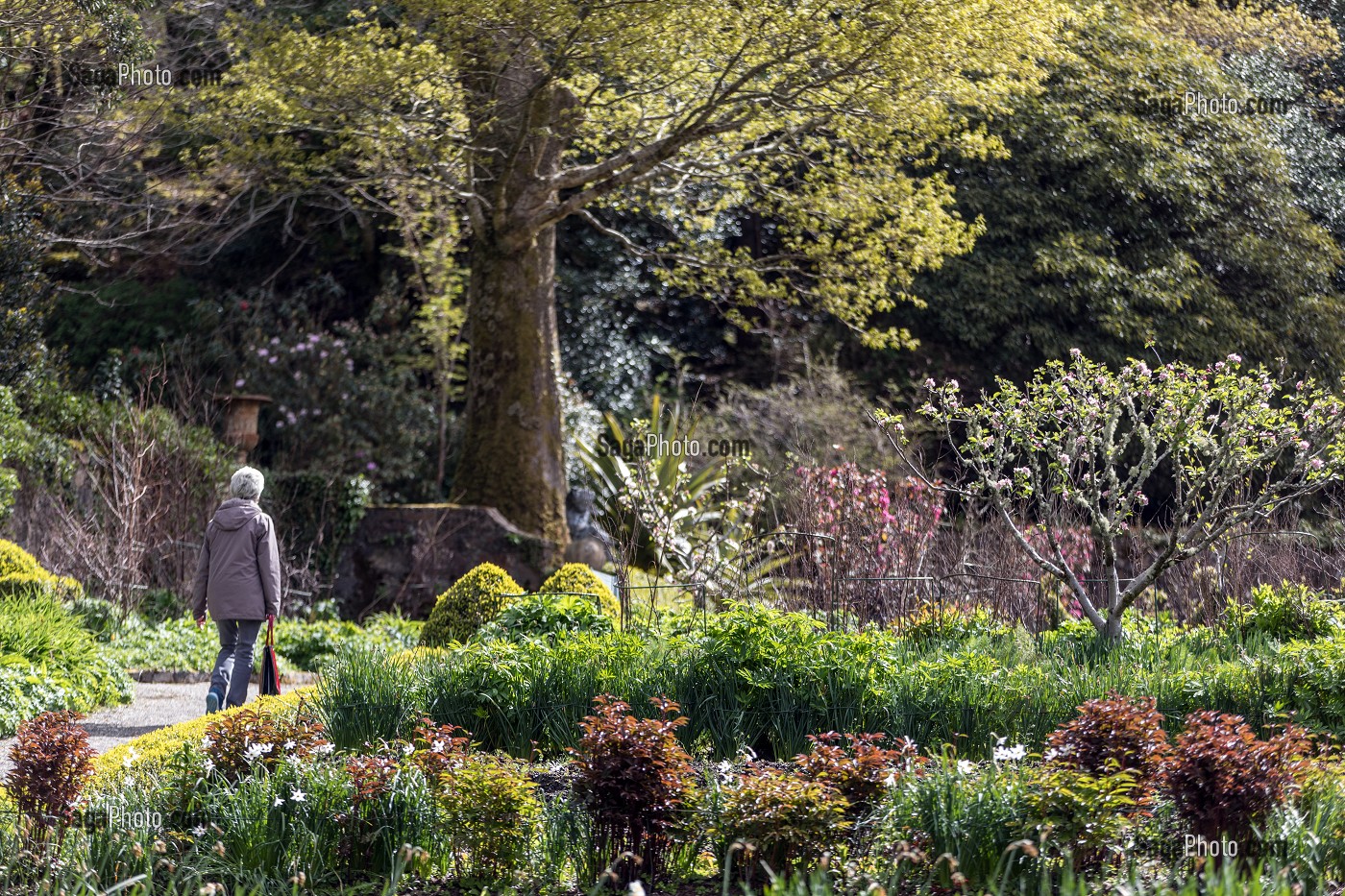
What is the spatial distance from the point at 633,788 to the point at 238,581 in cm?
403

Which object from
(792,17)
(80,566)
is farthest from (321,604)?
(792,17)

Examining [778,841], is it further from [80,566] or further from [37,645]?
[80,566]

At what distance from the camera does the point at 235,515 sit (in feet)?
23.5

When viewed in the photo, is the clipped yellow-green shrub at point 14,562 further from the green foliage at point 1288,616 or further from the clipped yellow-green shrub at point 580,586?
the green foliage at point 1288,616

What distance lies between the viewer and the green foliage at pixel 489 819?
389 cm

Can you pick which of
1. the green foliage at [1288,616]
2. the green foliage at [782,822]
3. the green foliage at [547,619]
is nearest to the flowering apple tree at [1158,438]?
the green foliage at [1288,616]

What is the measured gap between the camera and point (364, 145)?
11.9m

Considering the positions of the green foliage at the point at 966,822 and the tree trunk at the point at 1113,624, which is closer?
A: the green foliage at the point at 966,822

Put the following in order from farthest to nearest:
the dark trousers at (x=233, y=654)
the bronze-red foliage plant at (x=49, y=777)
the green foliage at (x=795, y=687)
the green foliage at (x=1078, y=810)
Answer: the dark trousers at (x=233, y=654) < the green foliage at (x=795, y=687) < the bronze-red foliage plant at (x=49, y=777) < the green foliage at (x=1078, y=810)

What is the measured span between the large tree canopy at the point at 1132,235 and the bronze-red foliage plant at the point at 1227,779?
11.5 meters

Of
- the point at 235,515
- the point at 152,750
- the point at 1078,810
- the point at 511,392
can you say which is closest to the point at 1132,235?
the point at 511,392

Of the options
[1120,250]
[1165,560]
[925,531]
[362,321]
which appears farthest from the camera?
[362,321]

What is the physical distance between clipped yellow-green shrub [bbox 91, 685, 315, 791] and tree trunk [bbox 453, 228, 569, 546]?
5.90 metres

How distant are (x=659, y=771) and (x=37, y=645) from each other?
5409mm
